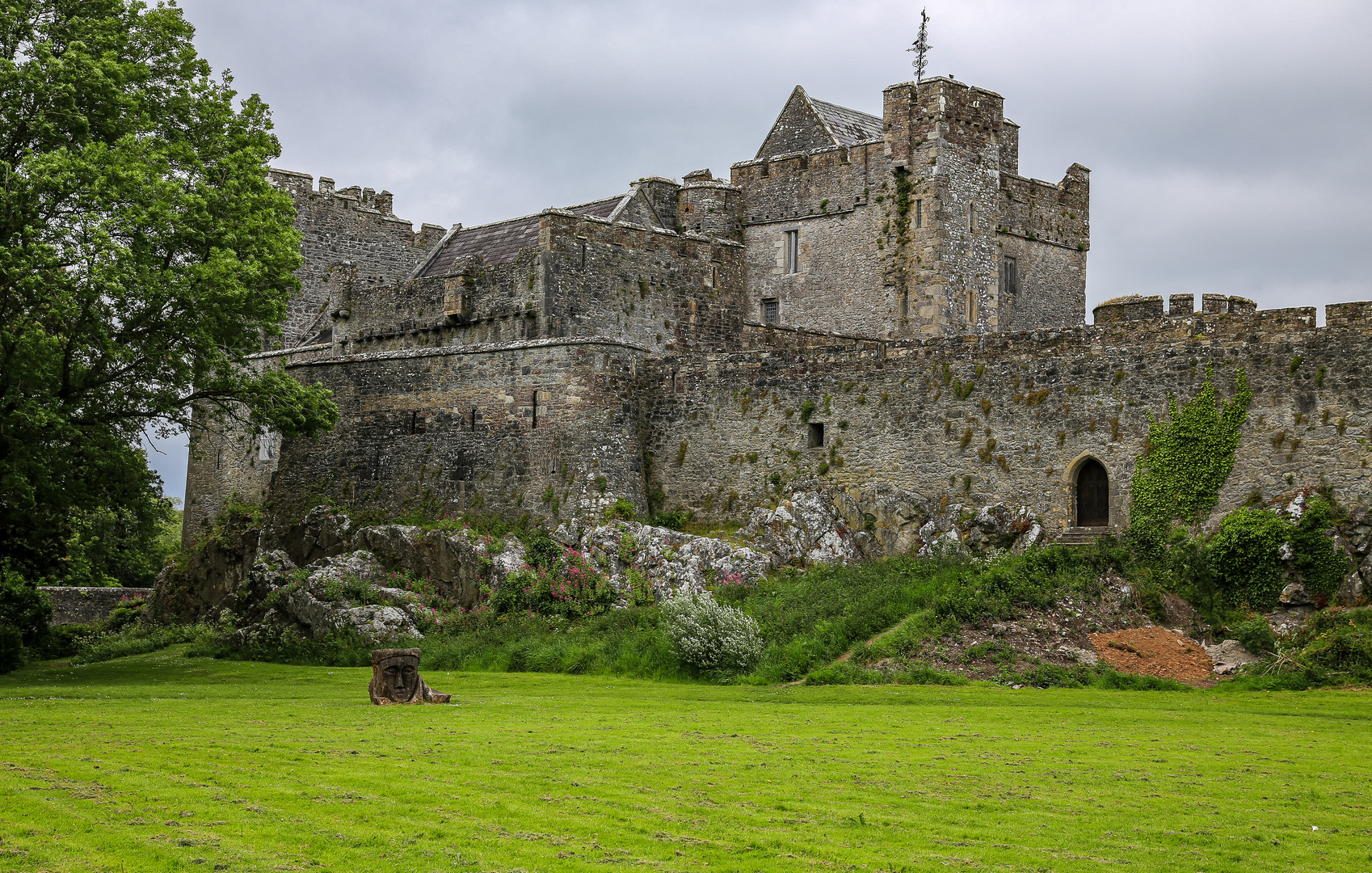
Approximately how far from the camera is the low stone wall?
5147 centimetres

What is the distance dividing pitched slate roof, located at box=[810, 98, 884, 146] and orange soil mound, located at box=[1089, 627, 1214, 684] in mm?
24211

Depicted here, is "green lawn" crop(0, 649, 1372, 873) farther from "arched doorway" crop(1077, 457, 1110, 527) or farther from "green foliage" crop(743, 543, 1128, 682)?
"arched doorway" crop(1077, 457, 1110, 527)

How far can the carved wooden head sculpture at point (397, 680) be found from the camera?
69.5 ft

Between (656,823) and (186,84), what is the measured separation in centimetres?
2320

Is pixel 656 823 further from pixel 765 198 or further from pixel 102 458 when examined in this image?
pixel 765 198

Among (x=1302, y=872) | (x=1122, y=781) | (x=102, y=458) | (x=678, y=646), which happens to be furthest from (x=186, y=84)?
(x=1302, y=872)

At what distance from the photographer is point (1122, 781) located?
45.3 feet

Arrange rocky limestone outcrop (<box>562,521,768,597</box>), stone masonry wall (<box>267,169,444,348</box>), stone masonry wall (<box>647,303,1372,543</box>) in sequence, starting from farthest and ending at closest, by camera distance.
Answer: stone masonry wall (<box>267,169,444,348</box>) < rocky limestone outcrop (<box>562,521,768,597</box>) < stone masonry wall (<box>647,303,1372,543</box>)

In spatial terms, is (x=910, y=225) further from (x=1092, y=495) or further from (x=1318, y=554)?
(x=1318, y=554)

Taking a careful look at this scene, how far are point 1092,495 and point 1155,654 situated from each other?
227 inches

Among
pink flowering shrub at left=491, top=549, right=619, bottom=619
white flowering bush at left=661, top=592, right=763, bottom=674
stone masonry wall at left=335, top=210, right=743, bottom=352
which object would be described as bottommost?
white flowering bush at left=661, top=592, right=763, bottom=674

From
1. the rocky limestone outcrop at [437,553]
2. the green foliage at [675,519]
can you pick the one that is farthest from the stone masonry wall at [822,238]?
the rocky limestone outcrop at [437,553]

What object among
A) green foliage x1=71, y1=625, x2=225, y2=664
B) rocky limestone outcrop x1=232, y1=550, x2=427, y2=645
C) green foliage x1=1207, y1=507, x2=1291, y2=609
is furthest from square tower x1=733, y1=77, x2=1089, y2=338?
green foliage x1=71, y1=625, x2=225, y2=664

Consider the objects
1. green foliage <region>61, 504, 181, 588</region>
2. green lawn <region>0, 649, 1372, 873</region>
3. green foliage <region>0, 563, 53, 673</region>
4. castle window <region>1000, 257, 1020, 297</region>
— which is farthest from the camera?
castle window <region>1000, 257, 1020, 297</region>
